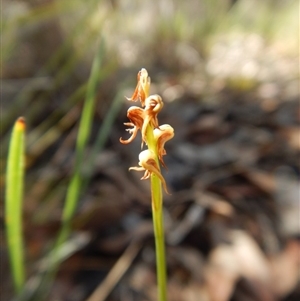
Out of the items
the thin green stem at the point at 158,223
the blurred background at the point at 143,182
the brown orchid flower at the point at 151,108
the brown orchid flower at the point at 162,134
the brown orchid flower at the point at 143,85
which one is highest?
the blurred background at the point at 143,182

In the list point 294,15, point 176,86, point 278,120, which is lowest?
point 278,120

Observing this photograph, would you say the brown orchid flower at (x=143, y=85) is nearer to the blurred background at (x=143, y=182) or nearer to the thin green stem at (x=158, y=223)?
the thin green stem at (x=158, y=223)

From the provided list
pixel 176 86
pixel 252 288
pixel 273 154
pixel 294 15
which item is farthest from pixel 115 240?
pixel 294 15

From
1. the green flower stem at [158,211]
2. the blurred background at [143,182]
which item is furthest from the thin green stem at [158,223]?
the blurred background at [143,182]

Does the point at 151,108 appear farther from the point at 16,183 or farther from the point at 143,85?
the point at 16,183

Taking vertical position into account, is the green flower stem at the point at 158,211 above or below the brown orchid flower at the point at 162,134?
below

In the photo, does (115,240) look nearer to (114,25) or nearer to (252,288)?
(252,288)

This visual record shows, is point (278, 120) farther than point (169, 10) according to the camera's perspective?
No

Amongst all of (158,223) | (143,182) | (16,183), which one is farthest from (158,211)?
(143,182)

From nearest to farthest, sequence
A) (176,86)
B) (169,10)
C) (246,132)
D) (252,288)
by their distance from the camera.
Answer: (252,288)
(246,132)
(176,86)
(169,10)
